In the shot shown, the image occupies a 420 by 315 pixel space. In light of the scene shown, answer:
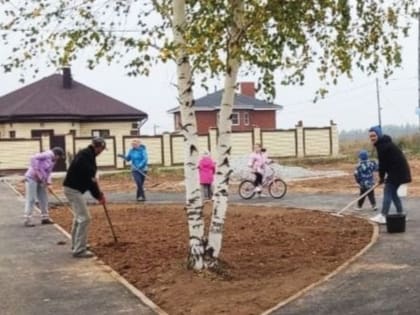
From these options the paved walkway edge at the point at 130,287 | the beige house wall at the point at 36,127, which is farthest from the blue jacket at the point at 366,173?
the beige house wall at the point at 36,127

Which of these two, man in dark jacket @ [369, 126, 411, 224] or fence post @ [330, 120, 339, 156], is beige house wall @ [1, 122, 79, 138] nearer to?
fence post @ [330, 120, 339, 156]

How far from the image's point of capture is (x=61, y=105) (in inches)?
1954

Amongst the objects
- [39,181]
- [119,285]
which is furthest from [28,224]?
[119,285]

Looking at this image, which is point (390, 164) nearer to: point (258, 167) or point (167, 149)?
point (258, 167)

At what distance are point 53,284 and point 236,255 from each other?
2.69 metres

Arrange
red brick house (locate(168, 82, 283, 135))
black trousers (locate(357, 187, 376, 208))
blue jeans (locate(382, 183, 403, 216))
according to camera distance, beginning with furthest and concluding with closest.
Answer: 1. red brick house (locate(168, 82, 283, 135))
2. black trousers (locate(357, 187, 376, 208))
3. blue jeans (locate(382, 183, 403, 216))

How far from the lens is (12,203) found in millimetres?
21875

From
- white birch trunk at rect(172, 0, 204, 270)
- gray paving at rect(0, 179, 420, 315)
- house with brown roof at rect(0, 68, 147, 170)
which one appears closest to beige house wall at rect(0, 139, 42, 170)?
house with brown roof at rect(0, 68, 147, 170)

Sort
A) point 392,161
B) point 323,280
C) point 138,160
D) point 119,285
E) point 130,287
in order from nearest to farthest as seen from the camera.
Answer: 1. point 323,280
2. point 130,287
3. point 119,285
4. point 392,161
5. point 138,160

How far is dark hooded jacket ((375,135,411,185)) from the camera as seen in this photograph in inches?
520

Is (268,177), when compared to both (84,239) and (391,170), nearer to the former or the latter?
(391,170)

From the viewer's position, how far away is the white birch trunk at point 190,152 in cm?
936

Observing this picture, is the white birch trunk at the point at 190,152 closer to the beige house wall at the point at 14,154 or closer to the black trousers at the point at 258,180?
the black trousers at the point at 258,180

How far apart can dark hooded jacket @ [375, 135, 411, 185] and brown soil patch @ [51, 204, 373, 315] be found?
3.37ft
